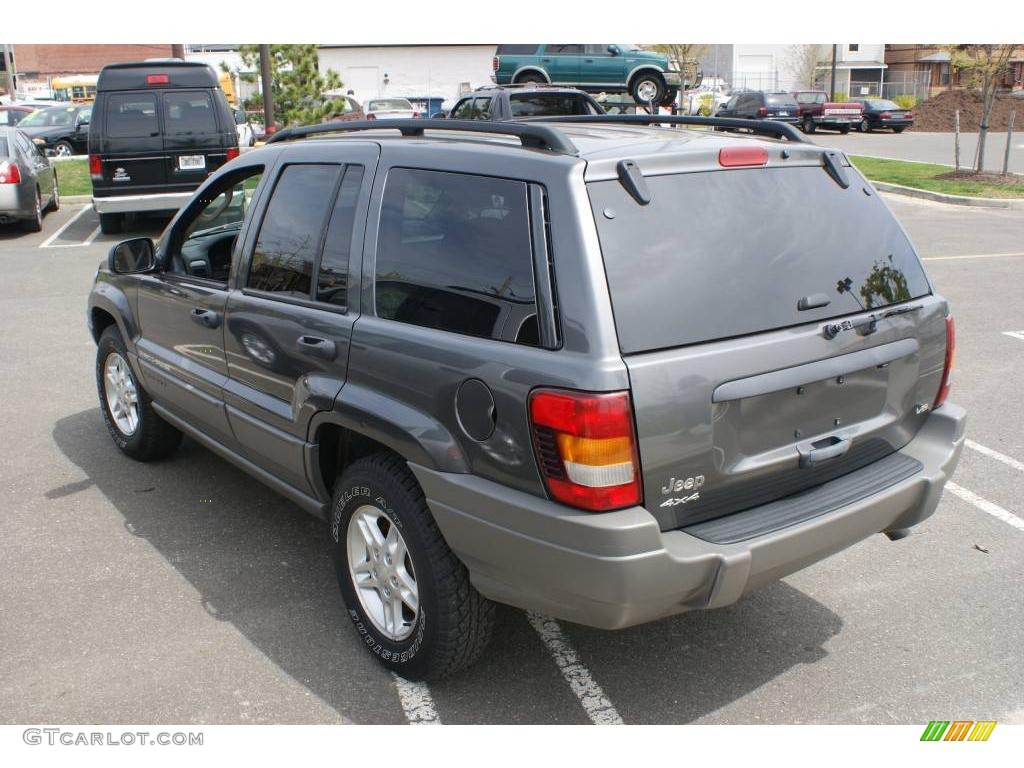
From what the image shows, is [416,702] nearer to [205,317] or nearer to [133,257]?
[205,317]

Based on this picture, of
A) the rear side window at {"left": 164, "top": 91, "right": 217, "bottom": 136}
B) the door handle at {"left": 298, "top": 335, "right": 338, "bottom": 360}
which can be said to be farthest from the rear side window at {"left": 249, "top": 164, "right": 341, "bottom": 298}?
the rear side window at {"left": 164, "top": 91, "right": 217, "bottom": 136}

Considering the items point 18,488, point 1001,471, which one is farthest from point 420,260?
point 1001,471

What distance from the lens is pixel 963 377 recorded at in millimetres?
7055

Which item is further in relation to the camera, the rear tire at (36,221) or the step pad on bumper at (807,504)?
the rear tire at (36,221)

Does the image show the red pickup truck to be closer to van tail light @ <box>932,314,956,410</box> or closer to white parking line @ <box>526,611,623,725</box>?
van tail light @ <box>932,314,956,410</box>

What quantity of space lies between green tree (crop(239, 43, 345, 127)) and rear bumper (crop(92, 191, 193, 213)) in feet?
35.0

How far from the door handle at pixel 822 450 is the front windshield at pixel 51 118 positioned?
1100 inches

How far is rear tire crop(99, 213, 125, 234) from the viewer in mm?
14758

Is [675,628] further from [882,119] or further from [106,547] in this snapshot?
[882,119]

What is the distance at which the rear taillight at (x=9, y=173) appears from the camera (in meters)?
13.9

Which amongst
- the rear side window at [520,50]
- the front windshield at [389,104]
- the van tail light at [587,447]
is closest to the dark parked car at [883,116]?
the front windshield at [389,104]
